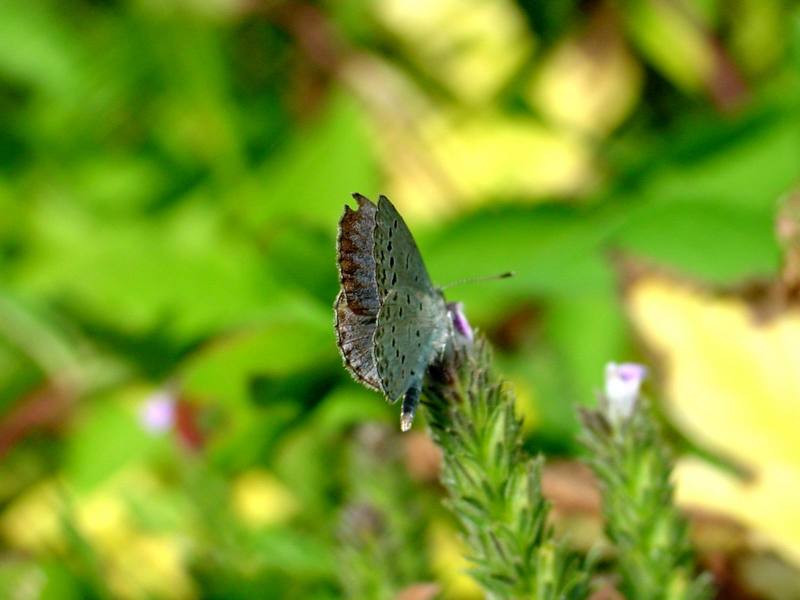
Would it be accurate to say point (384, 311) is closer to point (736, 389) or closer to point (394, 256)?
point (394, 256)

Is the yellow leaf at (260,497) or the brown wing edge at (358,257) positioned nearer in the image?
the brown wing edge at (358,257)

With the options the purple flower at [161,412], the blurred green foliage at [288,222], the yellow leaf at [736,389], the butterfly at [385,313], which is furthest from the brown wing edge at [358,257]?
the purple flower at [161,412]

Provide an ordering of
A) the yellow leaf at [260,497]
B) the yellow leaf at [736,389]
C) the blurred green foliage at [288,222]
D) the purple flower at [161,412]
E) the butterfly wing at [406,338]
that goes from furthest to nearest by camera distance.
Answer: the yellow leaf at [260,497], the purple flower at [161,412], the blurred green foliage at [288,222], the yellow leaf at [736,389], the butterfly wing at [406,338]

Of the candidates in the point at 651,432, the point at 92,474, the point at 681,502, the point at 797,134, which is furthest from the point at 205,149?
the point at 651,432

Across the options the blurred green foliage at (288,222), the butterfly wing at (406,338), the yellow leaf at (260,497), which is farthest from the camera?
the yellow leaf at (260,497)

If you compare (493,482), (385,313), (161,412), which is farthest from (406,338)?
(161,412)


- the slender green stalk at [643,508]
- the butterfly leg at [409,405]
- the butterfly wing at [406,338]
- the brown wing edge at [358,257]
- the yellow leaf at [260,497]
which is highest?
the yellow leaf at [260,497]

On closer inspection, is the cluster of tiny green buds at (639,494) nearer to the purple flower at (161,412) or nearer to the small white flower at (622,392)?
the small white flower at (622,392)

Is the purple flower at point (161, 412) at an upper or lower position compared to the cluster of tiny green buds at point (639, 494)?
upper
